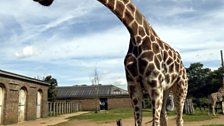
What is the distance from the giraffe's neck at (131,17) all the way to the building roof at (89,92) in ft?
188

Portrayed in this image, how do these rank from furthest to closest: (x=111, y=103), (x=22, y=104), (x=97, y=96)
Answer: (x=97, y=96), (x=111, y=103), (x=22, y=104)

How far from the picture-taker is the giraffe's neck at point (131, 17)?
598 cm

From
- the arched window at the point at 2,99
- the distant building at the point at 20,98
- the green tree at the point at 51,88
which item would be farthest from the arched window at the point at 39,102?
the green tree at the point at 51,88

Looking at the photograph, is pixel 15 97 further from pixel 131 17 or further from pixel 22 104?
pixel 131 17

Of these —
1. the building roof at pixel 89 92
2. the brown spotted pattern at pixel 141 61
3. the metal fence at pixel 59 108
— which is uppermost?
the building roof at pixel 89 92

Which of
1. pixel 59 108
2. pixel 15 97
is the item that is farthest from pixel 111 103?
pixel 15 97

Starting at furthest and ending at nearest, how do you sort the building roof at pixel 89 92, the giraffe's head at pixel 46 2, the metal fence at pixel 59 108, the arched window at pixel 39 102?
the building roof at pixel 89 92 → the metal fence at pixel 59 108 → the arched window at pixel 39 102 → the giraffe's head at pixel 46 2

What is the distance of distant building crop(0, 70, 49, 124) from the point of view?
26.5 metres

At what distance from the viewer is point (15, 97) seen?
94.1 feet

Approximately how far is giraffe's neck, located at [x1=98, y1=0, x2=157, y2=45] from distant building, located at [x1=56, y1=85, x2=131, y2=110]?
55048 mm

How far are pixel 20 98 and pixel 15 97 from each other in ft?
6.50

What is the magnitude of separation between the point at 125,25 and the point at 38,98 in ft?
103

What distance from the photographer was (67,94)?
69375 mm

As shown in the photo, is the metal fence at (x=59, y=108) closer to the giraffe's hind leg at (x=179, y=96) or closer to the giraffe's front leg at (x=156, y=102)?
the giraffe's hind leg at (x=179, y=96)
